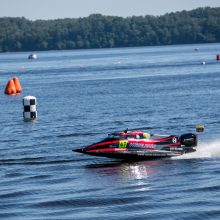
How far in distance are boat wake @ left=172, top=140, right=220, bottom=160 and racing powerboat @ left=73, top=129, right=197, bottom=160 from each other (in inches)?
14.6

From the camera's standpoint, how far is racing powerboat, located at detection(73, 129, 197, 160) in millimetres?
35094

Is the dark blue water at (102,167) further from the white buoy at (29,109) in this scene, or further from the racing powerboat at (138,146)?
the white buoy at (29,109)

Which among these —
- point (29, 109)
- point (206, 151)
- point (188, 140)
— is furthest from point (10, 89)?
point (188, 140)

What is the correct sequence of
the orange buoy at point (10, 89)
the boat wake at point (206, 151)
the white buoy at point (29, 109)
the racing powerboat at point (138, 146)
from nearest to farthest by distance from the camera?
the racing powerboat at point (138, 146), the boat wake at point (206, 151), the white buoy at point (29, 109), the orange buoy at point (10, 89)

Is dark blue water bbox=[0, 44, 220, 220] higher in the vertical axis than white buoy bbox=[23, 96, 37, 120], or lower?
lower

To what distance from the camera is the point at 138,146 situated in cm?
3531

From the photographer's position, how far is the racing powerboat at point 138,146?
35.1 m

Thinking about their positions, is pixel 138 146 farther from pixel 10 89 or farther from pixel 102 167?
→ pixel 10 89

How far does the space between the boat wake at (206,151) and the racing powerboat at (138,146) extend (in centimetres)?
37

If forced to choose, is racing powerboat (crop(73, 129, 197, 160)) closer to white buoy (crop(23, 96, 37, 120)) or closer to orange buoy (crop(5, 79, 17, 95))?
white buoy (crop(23, 96, 37, 120))

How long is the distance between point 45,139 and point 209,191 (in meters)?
16.4

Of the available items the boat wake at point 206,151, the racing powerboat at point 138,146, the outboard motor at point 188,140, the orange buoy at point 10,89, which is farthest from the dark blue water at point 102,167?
the orange buoy at point 10,89

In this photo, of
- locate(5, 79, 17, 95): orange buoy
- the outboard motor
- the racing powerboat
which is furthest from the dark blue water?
locate(5, 79, 17, 95): orange buoy

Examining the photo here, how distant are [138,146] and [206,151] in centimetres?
385
